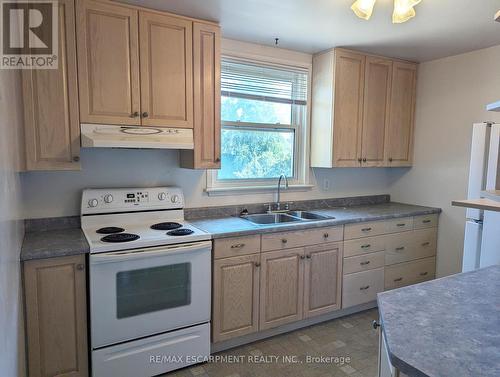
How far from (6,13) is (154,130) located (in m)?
1.14

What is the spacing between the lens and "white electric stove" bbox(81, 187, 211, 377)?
2008mm

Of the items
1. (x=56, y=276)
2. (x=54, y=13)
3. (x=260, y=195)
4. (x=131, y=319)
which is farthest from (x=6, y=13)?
(x=260, y=195)

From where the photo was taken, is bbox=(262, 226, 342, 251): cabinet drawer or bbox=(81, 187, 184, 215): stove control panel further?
bbox=(262, 226, 342, 251): cabinet drawer

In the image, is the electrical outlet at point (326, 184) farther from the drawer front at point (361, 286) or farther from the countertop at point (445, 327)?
the countertop at point (445, 327)

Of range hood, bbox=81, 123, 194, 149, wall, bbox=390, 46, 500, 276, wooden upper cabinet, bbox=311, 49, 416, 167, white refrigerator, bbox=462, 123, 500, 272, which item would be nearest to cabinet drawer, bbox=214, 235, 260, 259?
range hood, bbox=81, 123, 194, 149

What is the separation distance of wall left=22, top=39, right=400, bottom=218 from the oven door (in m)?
0.68

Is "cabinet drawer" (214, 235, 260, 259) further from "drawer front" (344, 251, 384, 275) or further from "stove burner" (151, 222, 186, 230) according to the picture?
"drawer front" (344, 251, 384, 275)

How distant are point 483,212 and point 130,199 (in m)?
2.79

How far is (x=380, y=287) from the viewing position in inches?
127

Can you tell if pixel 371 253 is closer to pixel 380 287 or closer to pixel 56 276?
pixel 380 287

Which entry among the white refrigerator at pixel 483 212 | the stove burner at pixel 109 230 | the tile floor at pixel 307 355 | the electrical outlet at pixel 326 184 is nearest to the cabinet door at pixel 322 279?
the tile floor at pixel 307 355

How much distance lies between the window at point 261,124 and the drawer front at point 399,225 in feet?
2.98

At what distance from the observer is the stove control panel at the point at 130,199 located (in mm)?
2398

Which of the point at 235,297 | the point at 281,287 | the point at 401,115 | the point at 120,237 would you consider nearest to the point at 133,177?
the point at 120,237
